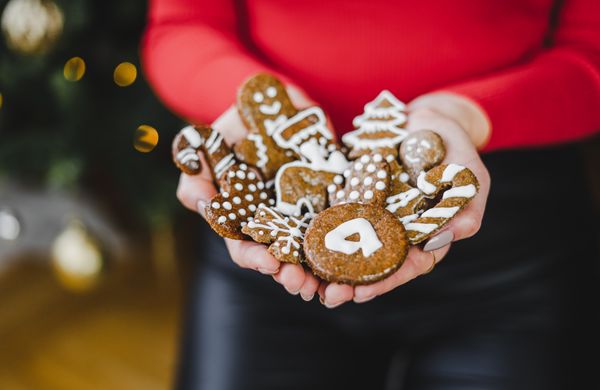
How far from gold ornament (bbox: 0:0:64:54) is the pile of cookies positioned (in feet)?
1.64

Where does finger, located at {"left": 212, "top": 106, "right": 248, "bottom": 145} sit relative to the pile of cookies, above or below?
above

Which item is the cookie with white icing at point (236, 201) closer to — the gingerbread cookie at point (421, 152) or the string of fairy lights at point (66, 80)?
the gingerbread cookie at point (421, 152)

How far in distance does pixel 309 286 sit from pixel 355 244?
0.27 ft

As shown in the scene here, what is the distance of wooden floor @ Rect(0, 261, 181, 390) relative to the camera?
1493 millimetres

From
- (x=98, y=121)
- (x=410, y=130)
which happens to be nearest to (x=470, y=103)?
(x=410, y=130)

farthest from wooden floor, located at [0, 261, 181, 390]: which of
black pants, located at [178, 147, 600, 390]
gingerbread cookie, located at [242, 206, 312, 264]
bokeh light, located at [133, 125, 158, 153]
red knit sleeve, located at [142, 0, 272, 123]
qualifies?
gingerbread cookie, located at [242, 206, 312, 264]

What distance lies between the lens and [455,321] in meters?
0.88

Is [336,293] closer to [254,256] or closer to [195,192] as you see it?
[254,256]

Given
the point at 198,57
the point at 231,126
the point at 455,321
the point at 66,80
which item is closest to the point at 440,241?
the point at 455,321

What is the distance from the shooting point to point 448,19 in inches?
33.5

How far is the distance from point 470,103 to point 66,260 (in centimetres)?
103

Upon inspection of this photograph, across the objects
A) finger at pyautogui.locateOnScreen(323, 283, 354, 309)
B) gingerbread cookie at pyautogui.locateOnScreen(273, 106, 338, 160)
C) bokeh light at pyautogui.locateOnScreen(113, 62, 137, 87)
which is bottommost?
finger at pyautogui.locateOnScreen(323, 283, 354, 309)

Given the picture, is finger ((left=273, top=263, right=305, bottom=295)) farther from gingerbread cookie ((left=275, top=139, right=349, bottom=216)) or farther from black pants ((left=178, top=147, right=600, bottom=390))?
black pants ((left=178, top=147, right=600, bottom=390))

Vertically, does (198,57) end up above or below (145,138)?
below
